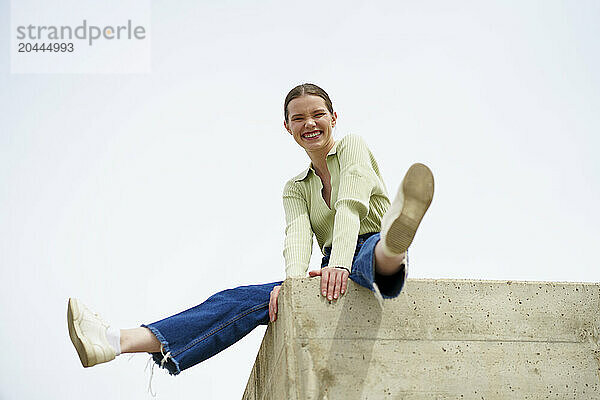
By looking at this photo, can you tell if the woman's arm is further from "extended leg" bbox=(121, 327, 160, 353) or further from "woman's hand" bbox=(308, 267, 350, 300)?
"extended leg" bbox=(121, 327, 160, 353)

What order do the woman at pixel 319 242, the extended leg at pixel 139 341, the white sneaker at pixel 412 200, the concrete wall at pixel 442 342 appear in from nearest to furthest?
1. the white sneaker at pixel 412 200
2. the woman at pixel 319 242
3. the concrete wall at pixel 442 342
4. the extended leg at pixel 139 341

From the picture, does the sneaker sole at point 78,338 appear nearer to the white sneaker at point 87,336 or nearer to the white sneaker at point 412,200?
the white sneaker at point 87,336

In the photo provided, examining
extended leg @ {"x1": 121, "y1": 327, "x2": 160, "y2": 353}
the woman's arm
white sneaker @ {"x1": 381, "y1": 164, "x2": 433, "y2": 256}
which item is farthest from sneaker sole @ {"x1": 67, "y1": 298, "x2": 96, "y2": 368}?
white sneaker @ {"x1": 381, "y1": 164, "x2": 433, "y2": 256}

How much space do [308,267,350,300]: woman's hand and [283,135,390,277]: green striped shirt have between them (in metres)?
0.05

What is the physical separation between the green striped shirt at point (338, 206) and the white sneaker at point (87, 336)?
84cm

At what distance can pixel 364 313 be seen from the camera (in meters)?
2.75

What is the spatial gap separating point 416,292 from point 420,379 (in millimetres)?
331

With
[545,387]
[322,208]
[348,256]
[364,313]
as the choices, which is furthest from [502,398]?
[322,208]

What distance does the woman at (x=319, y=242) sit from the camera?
100 inches

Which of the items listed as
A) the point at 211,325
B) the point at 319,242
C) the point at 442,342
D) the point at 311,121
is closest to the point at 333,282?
the point at 442,342

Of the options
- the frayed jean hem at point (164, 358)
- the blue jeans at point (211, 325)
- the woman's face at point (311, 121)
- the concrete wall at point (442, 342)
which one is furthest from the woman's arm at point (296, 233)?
the frayed jean hem at point (164, 358)

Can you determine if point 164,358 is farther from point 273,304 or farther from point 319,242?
point 319,242

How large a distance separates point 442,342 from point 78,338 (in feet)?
4.57

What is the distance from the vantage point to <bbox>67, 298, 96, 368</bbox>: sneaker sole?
2.74 m
